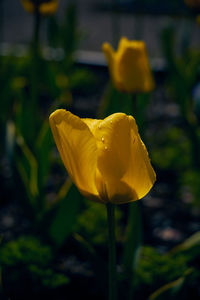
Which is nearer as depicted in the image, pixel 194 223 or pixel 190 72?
pixel 194 223

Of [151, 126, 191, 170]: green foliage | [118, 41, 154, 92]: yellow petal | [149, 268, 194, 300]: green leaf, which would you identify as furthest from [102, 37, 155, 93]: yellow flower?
[151, 126, 191, 170]: green foliage

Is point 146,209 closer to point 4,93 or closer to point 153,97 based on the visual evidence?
point 4,93

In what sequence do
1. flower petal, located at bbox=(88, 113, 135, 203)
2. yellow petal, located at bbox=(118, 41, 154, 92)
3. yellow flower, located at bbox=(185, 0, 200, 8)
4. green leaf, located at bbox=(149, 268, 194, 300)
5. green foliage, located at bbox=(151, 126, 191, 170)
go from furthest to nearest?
green foliage, located at bbox=(151, 126, 191, 170)
yellow flower, located at bbox=(185, 0, 200, 8)
yellow petal, located at bbox=(118, 41, 154, 92)
green leaf, located at bbox=(149, 268, 194, 300)
flower petal, located at bbox=(88, 113, 135, 203)

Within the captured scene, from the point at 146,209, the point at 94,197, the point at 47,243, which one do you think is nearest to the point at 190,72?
the point at 146,209

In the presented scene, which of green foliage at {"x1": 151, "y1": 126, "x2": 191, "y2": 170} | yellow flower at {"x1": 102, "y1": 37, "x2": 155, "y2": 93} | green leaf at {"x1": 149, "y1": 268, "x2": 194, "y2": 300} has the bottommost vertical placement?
green foliage at {"x1": 151, "y1": 126, "x2": 191, "y2": 170}

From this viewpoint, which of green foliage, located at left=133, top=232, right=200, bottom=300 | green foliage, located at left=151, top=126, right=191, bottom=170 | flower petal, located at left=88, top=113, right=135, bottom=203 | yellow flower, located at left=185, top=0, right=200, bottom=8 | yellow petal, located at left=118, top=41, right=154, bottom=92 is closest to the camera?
flower petal, located at left=88, top=113, right=135, bottom=203

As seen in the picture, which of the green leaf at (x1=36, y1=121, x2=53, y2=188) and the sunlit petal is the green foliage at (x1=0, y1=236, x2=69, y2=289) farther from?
the sunlit petal

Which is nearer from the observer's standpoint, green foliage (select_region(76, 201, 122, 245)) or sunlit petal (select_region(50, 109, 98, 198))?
sunlit petal (select_region(50, 109, 98, 198))
